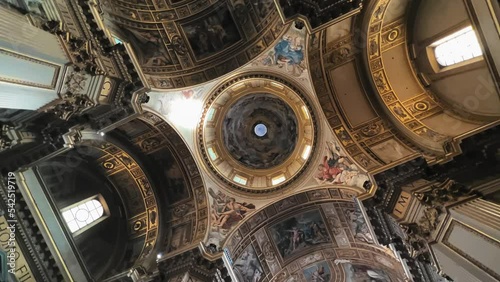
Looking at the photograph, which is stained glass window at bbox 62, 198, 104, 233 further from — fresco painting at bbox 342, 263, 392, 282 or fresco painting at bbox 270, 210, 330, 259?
fresco painting at bbox 342, 263, 392, 282

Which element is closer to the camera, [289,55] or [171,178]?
[289,55]

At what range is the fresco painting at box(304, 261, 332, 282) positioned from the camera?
16703mm

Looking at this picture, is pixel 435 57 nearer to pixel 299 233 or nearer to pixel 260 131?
pixel 260 131

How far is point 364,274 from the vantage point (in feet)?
54.1

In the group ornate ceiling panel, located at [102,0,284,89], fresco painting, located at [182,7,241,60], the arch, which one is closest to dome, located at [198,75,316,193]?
the arch

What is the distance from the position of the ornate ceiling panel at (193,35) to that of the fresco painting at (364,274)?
9.56 m

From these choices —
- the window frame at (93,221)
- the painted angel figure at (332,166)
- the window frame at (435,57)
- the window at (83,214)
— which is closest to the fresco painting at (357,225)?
the painted angel figure at (332,166)

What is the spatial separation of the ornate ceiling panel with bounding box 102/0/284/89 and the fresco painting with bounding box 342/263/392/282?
9557 mm

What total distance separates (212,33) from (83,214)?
318 inches

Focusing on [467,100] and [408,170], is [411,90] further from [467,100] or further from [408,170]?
[408,170]

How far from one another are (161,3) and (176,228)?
27.7 ft

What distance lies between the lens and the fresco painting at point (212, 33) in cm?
1470

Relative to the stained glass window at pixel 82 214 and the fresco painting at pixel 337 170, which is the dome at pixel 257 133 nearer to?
the fresco painting at pixel 337 170

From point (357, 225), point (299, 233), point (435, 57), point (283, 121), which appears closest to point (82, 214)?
point (299, 233)
